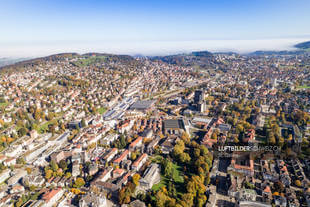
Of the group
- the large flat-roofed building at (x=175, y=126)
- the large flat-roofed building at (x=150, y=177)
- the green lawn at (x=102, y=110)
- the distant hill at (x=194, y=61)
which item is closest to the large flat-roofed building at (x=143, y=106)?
the green lawn at (x=102, y=110)

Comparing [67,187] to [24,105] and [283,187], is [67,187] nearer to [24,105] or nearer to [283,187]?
[283,187]

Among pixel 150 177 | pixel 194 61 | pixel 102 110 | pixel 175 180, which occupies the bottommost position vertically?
pixel 175 180

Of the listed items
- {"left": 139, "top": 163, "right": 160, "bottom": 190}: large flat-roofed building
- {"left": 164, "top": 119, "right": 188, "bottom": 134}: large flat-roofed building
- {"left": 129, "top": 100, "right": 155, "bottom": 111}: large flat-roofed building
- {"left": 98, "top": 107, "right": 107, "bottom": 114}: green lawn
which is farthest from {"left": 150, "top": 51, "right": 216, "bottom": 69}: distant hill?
{"left": 139, "top": 163, "right": 160, "bottom": 190}: large flat-roofed building

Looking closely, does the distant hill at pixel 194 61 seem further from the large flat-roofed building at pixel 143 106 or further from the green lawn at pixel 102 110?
the green lawn at pixel 102 110

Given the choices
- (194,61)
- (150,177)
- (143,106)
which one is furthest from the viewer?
(194,61)

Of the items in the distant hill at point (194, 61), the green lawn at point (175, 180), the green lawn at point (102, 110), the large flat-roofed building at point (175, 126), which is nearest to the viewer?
the green lawn at point (175, 180)

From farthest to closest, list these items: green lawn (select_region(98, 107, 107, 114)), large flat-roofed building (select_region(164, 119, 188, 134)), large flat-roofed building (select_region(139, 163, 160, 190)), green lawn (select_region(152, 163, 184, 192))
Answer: green lawn (select_region(98, 107, 107, 114))
large flat-roofed building (select_region(164, 119, 188, 134))
green lawn (select_region(152, 163, 184, 192))
large flat-roofed building (select_region(139, 163, 160, 190))

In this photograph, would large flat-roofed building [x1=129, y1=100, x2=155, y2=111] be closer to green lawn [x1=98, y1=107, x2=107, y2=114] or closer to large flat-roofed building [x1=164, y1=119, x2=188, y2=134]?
green lawn [x1=98, y1=107, x2=107, y2=114]

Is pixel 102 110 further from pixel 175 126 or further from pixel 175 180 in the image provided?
pixel 175 180

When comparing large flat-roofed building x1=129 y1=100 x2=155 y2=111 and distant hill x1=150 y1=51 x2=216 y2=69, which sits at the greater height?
distant hill x1=150 y1=51 x2=216 y2=69

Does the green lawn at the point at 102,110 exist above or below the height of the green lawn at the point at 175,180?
above

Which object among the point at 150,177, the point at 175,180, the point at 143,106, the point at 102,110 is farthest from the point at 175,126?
the point at 102,110
